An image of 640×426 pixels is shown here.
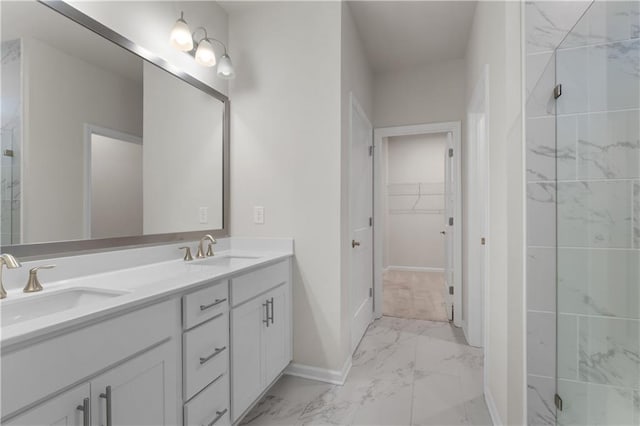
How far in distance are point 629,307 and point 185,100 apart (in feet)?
7.31

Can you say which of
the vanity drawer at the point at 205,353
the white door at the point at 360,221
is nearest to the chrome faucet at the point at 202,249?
the vanity drawer at the point at 205,353

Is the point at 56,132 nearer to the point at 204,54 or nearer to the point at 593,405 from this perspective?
the point at 204,54

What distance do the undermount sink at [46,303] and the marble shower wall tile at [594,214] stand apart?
1494 millimetres

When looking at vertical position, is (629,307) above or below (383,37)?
below

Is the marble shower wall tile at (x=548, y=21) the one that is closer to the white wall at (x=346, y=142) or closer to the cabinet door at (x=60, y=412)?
the white wall at (x=346, y=142)

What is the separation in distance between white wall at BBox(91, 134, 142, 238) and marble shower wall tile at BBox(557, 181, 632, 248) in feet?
6.18

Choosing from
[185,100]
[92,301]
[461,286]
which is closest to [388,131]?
[461,286]

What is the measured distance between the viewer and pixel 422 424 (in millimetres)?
1671

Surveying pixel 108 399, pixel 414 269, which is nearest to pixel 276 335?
pixel 108 399

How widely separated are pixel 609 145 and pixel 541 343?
29.8 inches

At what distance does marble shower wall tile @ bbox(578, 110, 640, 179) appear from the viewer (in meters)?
0.72

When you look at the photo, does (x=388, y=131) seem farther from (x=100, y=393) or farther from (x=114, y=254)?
(x=100, y=393)

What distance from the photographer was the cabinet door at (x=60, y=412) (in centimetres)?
72

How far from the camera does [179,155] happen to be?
1946 millimetres
